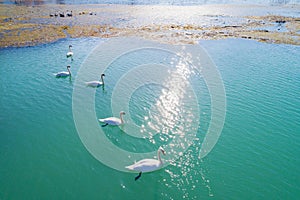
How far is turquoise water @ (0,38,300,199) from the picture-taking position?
1220 cm

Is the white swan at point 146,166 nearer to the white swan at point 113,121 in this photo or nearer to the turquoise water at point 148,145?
the turquoise water at point 148,145

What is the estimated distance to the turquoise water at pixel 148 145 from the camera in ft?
40.0

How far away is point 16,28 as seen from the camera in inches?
1706

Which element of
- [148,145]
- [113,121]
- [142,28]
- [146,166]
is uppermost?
[142,28]

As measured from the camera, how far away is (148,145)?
1507 cm

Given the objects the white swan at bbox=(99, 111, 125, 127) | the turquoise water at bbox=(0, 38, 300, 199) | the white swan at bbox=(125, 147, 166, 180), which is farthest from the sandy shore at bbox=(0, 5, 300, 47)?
the white swan at bbox=(125, 147, 166, 180)

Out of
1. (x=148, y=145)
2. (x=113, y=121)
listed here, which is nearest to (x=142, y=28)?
(x=113, y=121)

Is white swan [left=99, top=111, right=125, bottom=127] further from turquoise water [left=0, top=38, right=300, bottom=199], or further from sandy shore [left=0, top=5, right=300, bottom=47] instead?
sandy shore [left=0, top=5, right=300, bottom=47]

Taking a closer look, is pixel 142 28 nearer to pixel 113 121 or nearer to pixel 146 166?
pixel 113 121

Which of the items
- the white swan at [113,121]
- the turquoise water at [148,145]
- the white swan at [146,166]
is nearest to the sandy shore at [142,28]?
the turquoise water at [148,145]

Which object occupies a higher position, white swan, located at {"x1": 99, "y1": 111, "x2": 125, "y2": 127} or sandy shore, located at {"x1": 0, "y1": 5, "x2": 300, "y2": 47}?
sandy shore, located at {"x1": 0, "y1": 5, "x2": 300, "y2": 47}

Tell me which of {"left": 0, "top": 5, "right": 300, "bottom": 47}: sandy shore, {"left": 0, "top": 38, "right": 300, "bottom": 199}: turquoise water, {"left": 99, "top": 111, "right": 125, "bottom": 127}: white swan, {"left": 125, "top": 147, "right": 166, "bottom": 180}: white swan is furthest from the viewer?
{"left": 0, "top": 5, "right": 300, "bottom": 47}: sandy shore

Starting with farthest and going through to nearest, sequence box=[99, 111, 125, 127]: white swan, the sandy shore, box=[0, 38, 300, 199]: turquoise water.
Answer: the sandy shore
box=[99, 111, 125, 127]: white swan
box=[0, 38, 300, 199]: turquoise water

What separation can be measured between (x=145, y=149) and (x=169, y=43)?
26.2 m
